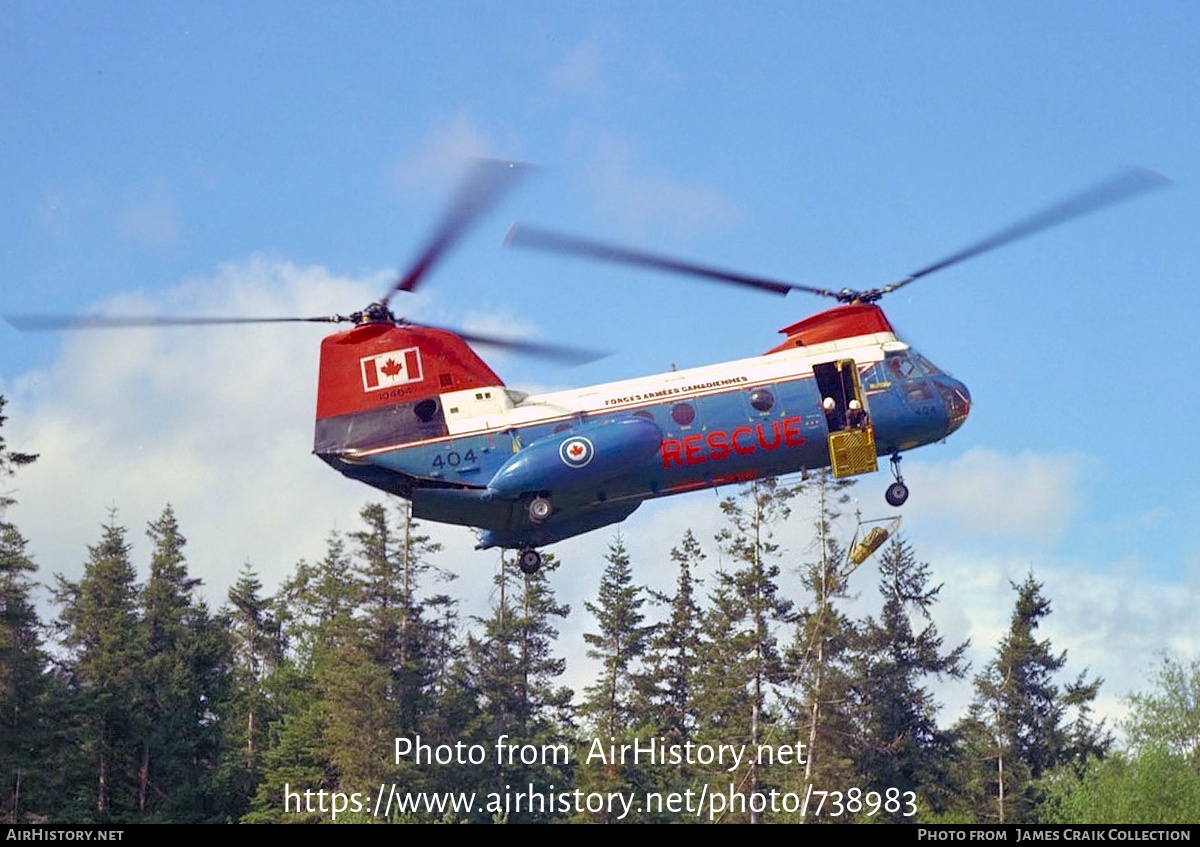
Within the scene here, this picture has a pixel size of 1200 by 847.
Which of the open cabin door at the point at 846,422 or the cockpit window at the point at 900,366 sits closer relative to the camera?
the open cabin door at the point at 846,422

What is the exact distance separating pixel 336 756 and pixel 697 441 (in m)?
24.7

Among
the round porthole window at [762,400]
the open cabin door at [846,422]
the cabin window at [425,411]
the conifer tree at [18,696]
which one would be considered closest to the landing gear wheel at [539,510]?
the cabin window at [425,411]

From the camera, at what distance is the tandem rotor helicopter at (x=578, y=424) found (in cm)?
3678

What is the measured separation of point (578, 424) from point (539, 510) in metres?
1.95

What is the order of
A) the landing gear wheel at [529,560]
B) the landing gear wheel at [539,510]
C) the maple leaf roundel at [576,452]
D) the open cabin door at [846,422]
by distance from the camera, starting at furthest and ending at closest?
the landing gear wheel at [529,560] < the open cabin door at [846,422] < the landing gear wheel at [539,510] < the maple leaf roundel at [576,452]

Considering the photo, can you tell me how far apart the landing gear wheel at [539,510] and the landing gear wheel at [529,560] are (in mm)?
1588

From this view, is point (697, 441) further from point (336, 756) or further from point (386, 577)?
point (386, 577)

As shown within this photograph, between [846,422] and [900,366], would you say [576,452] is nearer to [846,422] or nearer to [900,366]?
[846,422]

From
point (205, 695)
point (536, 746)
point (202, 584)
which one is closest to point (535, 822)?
point (536, 746)

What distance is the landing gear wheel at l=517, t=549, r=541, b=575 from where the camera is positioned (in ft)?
125

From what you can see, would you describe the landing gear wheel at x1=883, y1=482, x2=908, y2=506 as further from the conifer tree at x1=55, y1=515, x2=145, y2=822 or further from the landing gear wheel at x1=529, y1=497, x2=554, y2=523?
the conifer tree at x1=55, y1=515, x2=145, y2=822

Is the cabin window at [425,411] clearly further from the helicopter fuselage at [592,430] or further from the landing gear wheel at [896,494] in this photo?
the landing gear wheel at [896,494]

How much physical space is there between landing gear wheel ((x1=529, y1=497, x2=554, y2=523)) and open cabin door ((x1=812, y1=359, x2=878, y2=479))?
19.8ft

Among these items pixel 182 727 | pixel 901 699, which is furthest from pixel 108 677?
pixel 901 699
